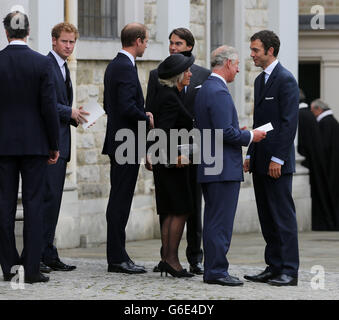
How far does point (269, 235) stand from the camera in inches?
412

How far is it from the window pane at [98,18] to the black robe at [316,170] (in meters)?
4.01

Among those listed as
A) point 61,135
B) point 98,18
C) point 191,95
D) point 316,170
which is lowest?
point 316,170

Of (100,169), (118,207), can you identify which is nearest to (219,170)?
(118,207)

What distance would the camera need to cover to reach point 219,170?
396 inches

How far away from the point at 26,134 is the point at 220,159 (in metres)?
1.43

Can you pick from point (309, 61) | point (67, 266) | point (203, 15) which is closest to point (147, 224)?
point (203, 15)

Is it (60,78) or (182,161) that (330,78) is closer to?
(60,78)

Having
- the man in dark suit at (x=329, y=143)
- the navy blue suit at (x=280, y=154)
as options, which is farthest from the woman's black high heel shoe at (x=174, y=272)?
the man in dark suit at (x=329, y=143)

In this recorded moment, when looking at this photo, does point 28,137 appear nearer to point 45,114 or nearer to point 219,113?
point 45,114

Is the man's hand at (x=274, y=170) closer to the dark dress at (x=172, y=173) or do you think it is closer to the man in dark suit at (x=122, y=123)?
the dark dress at (x=172, y=173)

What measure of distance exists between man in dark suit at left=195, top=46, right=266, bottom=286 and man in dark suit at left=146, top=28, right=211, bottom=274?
2.19 ft

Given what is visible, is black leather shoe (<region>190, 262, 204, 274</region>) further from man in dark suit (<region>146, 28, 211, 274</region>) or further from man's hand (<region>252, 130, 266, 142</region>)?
man's hand (<region>252, 130, 266, 142</region>)

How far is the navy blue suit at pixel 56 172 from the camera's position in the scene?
10953mm

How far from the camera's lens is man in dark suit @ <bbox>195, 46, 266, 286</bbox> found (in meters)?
10.0
